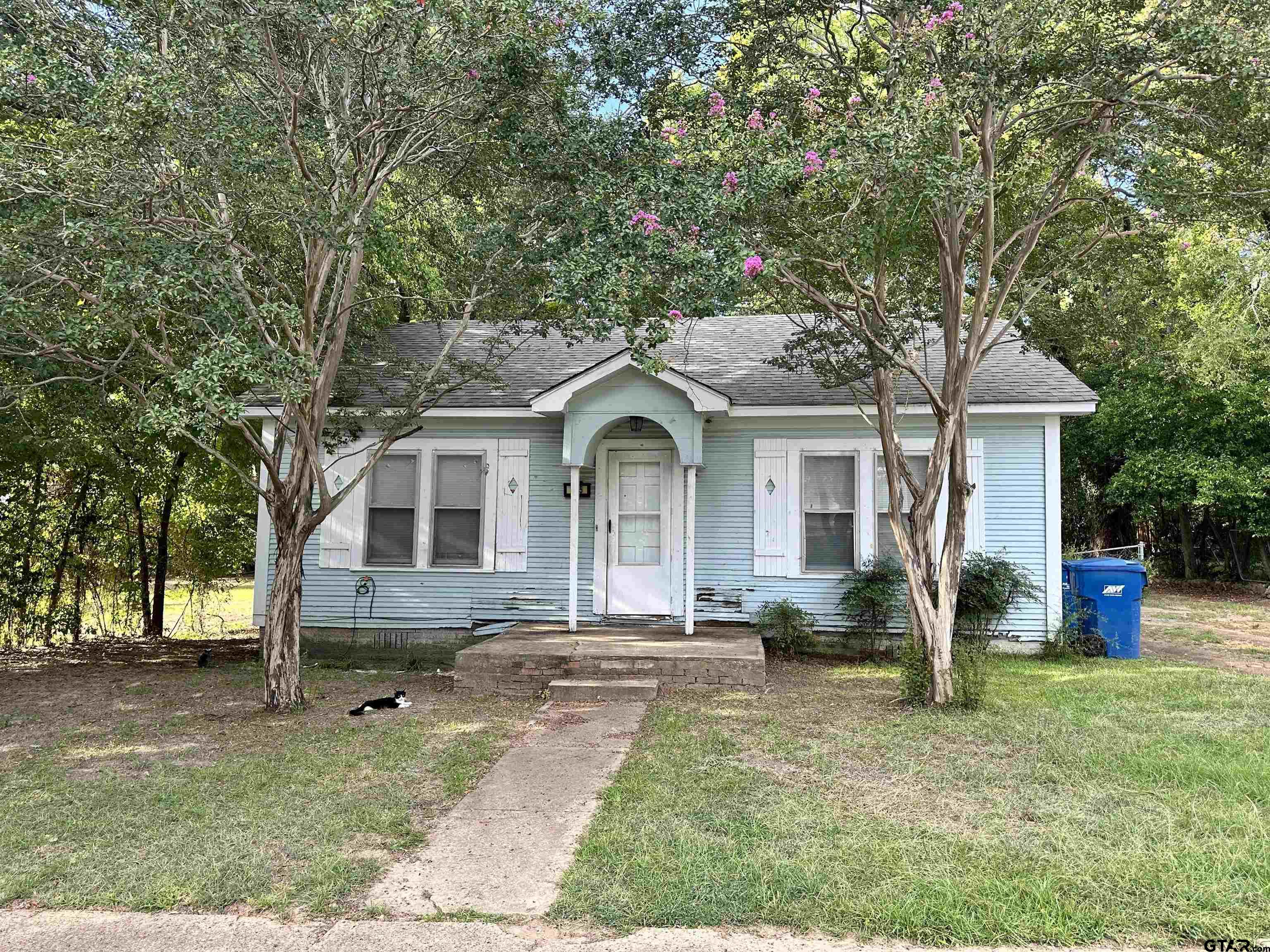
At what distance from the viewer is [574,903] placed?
129 inches

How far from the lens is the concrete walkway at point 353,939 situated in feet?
9.72

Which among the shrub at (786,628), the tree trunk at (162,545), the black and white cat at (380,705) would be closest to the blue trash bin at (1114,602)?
the shrub at (786,628)

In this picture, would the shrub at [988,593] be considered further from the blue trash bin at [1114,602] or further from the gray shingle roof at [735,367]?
the gray shingle roof at [735,367]

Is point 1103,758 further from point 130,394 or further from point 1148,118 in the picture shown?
point 130,394

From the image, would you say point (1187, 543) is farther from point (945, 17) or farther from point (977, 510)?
point (945, 17)

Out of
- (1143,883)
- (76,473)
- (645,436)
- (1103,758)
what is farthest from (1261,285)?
(76,473)

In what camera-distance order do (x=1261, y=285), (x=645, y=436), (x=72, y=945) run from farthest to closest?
(x=1261, y=285) → (x=645, y=436) → (x=72, y=945)

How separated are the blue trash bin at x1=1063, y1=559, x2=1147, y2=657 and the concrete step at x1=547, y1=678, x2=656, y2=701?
5.30 metres

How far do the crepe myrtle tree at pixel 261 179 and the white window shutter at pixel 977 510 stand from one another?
507 centimetres

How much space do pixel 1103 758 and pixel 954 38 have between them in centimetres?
503

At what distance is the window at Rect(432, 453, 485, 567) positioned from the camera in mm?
10297

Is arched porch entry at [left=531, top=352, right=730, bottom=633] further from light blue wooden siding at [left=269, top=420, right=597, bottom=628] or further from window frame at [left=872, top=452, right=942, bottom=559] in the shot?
window frame at [left=872, top=452, right=942, bottom=559]

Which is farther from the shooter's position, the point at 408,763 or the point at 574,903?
the point at 408,763

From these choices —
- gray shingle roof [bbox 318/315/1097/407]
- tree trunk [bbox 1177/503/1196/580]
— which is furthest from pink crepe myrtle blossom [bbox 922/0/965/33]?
tree trunk [bbox 1177/503/1196/580]
